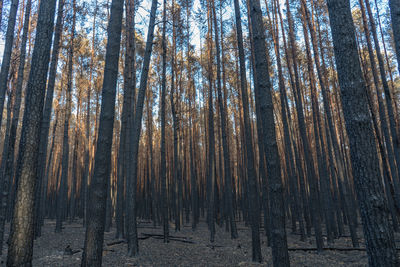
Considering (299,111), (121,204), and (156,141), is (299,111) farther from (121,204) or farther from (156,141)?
(156,141)

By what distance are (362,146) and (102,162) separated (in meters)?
2.35

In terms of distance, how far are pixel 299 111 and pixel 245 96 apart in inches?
65.2

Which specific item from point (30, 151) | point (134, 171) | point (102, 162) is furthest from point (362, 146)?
point (134, 171)

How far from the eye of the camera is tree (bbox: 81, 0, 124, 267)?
2.39 m

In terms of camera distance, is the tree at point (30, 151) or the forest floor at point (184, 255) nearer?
the tree at point (30, 151)

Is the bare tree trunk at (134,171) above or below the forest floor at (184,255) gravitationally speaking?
above

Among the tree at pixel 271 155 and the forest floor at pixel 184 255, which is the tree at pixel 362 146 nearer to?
the tree at pixel 271 155

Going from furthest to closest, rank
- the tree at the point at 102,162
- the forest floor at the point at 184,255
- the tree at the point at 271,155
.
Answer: the forest floor at the point at 184,255, the tree at the point at 102,162, the tree at the point at 271,155

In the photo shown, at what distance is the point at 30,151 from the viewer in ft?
8.30

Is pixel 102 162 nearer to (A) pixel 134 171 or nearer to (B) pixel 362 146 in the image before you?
(B) pixel 362 146

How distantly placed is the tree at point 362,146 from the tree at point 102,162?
7.24ft

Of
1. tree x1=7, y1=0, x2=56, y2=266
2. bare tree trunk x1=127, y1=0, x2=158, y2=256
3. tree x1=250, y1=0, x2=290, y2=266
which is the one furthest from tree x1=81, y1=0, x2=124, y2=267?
bare tree trunk x1=127, y1=0, x2=158, y2=256

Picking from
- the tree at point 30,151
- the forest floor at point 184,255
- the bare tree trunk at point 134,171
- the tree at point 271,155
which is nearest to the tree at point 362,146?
the tree at point 271,155

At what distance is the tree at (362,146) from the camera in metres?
1.65
